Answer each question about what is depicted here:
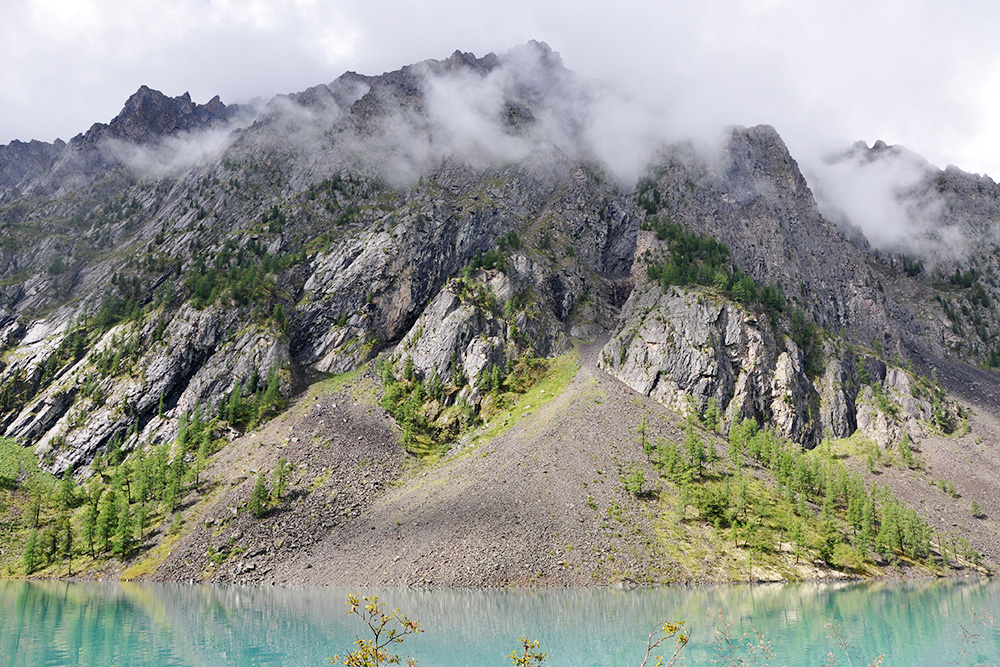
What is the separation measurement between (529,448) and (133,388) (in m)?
100

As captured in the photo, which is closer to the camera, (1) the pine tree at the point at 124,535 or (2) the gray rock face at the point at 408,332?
(1) the pine tree at the point at 124,535

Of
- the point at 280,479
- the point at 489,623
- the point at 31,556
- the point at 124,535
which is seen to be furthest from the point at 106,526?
the point at 489,623

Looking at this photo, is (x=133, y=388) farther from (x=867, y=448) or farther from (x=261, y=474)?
(x=867, y=448)

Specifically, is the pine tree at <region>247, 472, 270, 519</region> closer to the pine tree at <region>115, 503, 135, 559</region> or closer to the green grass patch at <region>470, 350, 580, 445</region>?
the pine tree at <region>115, 503, 135, 559</region>

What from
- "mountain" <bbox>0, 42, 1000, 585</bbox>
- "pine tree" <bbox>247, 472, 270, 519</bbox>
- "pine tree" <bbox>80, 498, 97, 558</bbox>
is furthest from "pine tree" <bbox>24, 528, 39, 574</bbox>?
"pine tree" <bbox>247, 472, 270, 519</bbox>

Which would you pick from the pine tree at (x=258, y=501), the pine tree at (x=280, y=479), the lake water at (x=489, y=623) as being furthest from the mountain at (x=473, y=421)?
the lake water at (x=489, y=623)

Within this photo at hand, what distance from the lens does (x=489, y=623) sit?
154 feet

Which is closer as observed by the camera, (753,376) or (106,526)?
(106,526)

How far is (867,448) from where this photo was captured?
12688cm

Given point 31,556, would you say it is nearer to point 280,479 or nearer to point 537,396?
point 280,479

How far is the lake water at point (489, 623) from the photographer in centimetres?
3575

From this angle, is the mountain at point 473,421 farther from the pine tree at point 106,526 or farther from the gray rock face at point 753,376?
the gray rock face at point 753,376

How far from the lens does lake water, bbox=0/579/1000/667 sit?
117 ft

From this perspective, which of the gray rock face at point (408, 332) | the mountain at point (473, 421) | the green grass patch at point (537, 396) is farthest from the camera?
the gray rock face at point (408, 332)
